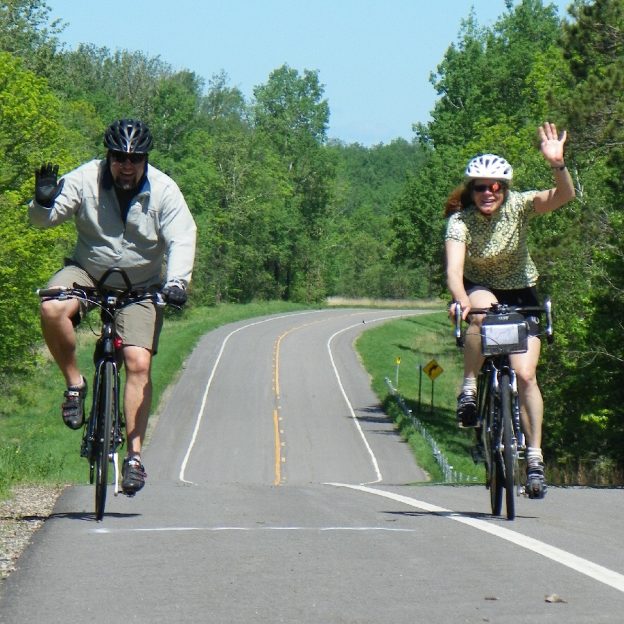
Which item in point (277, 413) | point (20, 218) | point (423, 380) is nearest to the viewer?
point (20, 218)

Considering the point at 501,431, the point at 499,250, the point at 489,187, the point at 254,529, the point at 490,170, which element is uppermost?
the point at 490,170

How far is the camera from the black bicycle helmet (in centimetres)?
883

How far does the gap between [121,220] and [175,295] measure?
66 centimetres

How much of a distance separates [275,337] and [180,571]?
8407 centimetres

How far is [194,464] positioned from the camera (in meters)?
51.0

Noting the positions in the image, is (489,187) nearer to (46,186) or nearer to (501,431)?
(501,431)

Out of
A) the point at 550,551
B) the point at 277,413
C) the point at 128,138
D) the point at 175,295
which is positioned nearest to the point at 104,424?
the point at 175,295

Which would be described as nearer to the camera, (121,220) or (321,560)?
(321,560)

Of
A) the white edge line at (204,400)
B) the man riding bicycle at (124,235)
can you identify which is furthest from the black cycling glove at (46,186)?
the white edge line at (204,400)

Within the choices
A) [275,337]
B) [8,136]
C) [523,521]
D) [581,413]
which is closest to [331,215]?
[275,337]

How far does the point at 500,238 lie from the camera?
959cm

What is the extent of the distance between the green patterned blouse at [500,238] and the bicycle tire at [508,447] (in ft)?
2.30

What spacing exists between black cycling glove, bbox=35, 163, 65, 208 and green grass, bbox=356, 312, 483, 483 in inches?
1186

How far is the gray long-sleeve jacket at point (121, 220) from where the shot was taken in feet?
29.0
